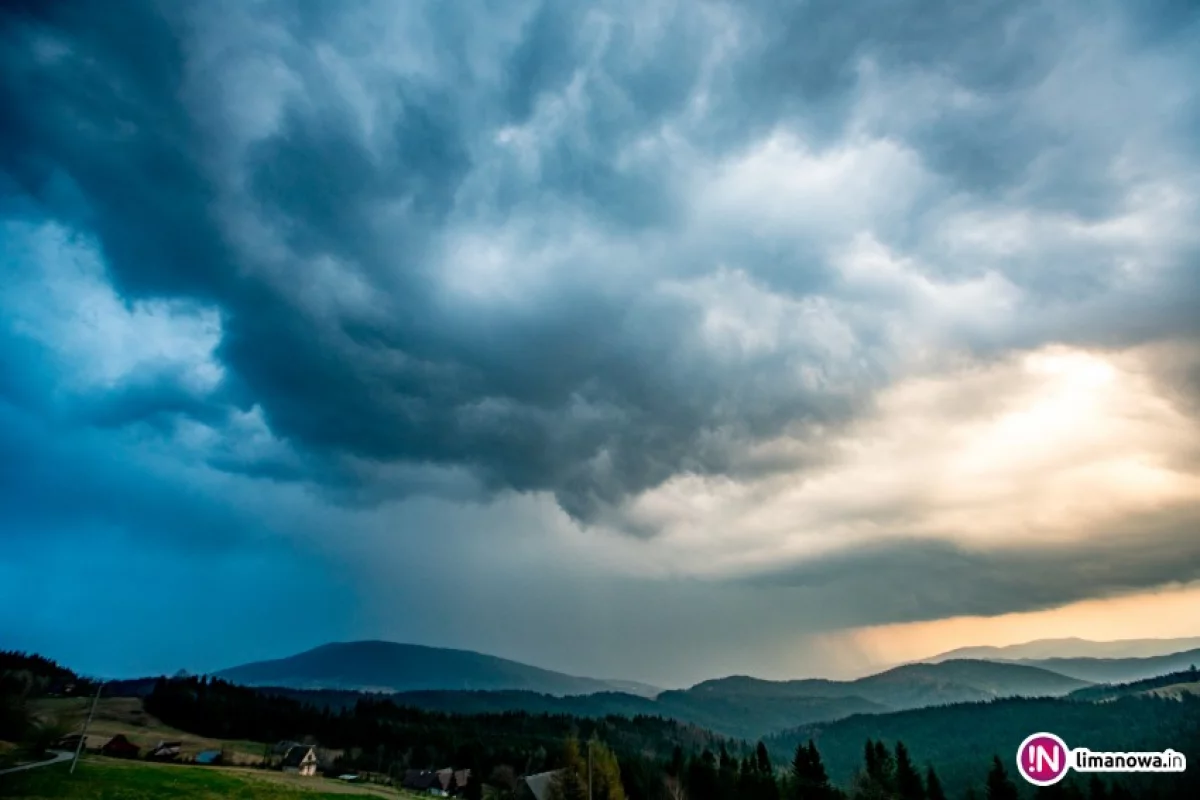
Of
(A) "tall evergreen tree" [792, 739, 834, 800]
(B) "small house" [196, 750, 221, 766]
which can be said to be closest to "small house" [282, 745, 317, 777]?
(B) "small house" [196, 750, 221, 766]

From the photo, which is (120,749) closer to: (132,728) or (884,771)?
(132,728)

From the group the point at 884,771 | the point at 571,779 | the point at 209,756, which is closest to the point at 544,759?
the point at 209,756

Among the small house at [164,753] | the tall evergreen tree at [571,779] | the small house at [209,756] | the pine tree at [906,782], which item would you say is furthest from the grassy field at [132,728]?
the pine tree at [906,782]

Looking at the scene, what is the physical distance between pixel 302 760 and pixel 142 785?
86.3m

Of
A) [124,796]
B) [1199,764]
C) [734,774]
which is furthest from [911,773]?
[1199,764]

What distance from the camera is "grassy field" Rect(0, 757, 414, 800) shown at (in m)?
43.8

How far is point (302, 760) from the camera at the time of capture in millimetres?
125500

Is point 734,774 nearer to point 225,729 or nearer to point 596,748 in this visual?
point 596,748

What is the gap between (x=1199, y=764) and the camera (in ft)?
636

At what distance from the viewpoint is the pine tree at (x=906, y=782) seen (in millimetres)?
95938

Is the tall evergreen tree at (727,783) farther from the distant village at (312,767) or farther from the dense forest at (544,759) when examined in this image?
the distant village at (312,767)

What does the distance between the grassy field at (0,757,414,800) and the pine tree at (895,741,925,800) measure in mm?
72197

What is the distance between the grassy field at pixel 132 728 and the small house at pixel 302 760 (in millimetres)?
5463

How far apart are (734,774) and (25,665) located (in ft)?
478
